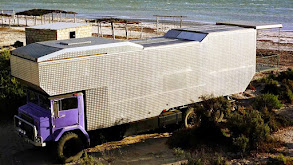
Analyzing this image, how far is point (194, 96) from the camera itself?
15547mm

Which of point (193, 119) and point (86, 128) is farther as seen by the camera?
point (193, 119)

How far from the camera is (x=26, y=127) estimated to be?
12.9 meters

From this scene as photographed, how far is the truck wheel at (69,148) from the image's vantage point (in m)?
12.6

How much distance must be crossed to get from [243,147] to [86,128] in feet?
16.6

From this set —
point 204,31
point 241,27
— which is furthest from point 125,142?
point 241,27

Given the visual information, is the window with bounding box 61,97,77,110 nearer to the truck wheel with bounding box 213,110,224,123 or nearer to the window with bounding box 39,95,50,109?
the window with bounding box 39,95,50,109

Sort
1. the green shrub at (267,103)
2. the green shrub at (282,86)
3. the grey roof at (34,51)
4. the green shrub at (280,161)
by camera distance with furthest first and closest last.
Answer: the green shrub at (282,86) → the green shrub at (267,103) → the grey roof at (34,51) → the green shrub at (280,161)

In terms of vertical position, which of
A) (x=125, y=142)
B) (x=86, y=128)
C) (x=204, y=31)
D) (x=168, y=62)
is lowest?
(x=125, y=142)

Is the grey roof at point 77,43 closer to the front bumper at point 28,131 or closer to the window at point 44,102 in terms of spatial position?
the window at point 44,102

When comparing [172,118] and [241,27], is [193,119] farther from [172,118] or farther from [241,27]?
[241,27]

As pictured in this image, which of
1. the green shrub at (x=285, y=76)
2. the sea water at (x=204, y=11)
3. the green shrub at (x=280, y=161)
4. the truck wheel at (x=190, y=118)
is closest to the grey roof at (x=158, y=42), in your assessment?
the truck wheel at (x=190, y=118)

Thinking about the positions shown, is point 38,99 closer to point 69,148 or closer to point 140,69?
point 69,148

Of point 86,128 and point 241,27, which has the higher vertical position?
point 241,27

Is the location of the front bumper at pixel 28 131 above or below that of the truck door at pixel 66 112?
below
